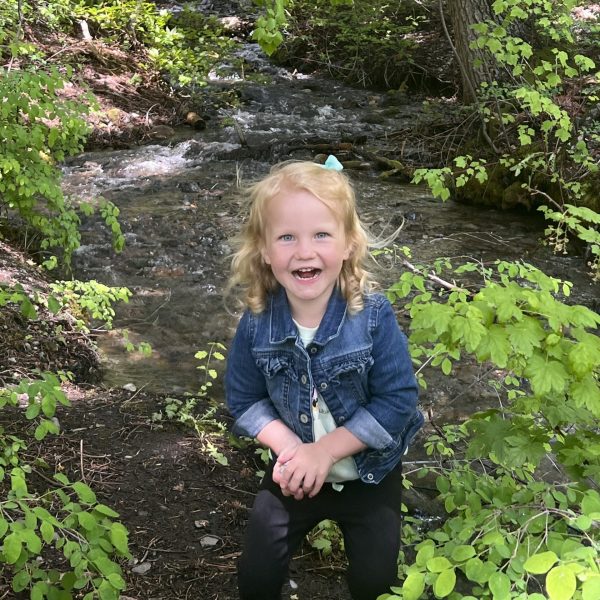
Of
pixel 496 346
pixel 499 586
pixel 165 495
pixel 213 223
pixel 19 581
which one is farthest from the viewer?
pixel 213 223

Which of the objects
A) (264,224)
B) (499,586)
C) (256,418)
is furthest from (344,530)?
(264,224)

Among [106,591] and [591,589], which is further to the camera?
[106,591]

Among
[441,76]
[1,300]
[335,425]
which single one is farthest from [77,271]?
[441,76]

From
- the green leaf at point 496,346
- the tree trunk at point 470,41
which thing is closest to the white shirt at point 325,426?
the green leaf at point 496,346

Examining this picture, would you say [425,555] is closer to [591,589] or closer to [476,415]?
[591,589]

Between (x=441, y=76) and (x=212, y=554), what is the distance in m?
11.7

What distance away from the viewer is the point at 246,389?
2.29m

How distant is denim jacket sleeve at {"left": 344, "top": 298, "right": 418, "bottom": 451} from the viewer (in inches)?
83.4

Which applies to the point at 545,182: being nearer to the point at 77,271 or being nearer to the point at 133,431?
the point at 77,271

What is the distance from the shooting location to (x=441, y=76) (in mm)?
13000

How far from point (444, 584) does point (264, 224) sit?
1.16 metres

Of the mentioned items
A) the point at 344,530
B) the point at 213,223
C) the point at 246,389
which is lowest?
the point at 213,223

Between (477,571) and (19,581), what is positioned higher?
(477,571)

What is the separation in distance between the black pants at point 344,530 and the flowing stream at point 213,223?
2069 mm
